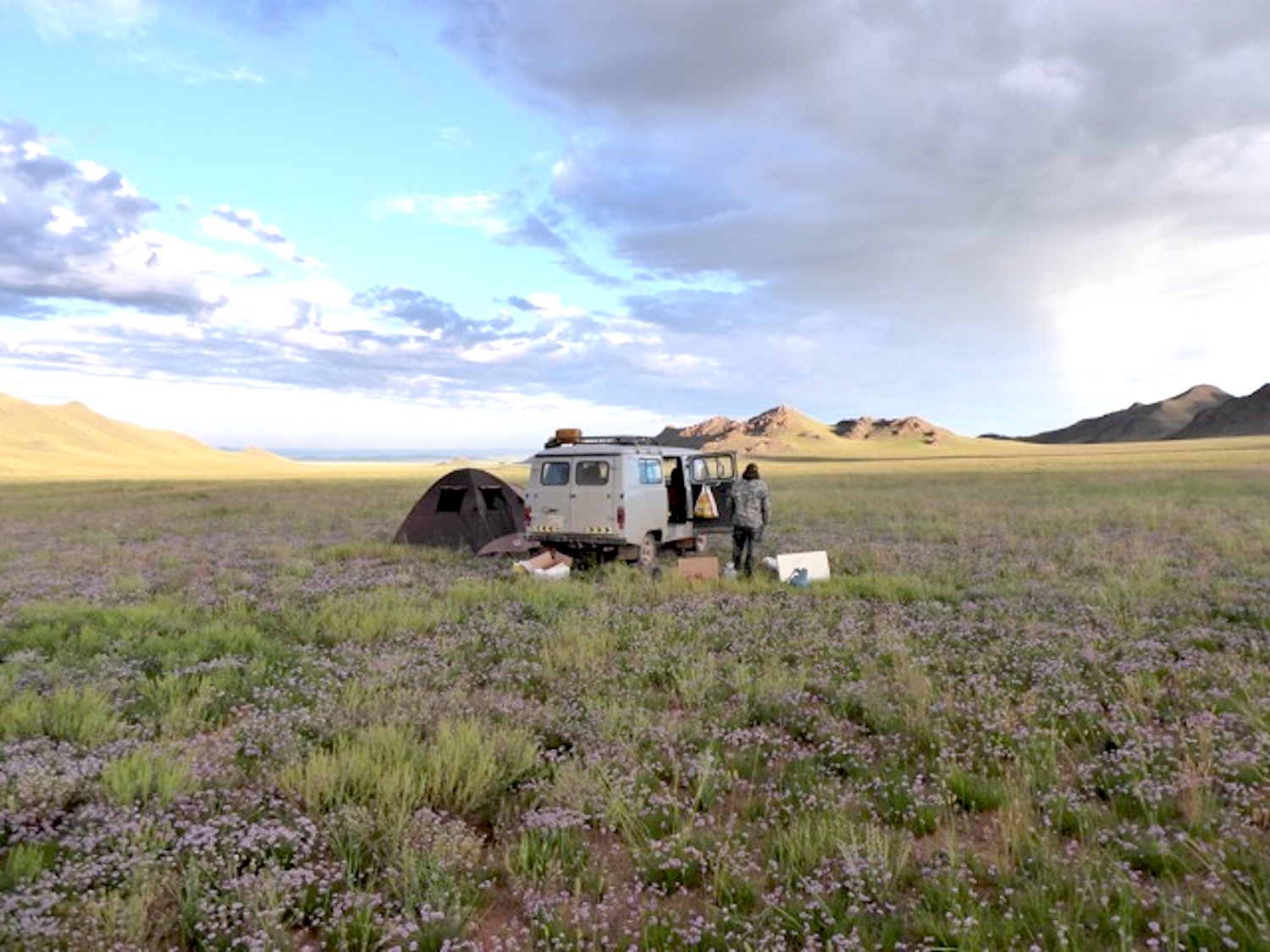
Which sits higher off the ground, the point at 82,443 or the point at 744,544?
the point at 82,443

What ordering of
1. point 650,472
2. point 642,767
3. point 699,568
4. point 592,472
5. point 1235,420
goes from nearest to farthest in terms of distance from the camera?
point 642,767
point 699,568
point 592,472
point 650,472
point 1235,420

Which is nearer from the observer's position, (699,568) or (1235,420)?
(699,568)

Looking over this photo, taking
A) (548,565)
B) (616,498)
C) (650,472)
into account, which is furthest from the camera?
(650,472)

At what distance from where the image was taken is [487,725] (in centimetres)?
614

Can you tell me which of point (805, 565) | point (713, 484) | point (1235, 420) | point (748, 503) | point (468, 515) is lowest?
point (805, 565)

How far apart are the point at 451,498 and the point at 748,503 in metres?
8.35

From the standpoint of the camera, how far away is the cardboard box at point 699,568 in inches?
535

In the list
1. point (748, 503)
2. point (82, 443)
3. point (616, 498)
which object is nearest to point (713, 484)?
point (748, 503)

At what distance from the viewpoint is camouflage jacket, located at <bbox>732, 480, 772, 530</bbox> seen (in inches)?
549

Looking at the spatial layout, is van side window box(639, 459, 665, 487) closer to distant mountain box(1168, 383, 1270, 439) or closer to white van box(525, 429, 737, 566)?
white van box(525, 429, 737, 566)

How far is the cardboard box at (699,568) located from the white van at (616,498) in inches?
53.9

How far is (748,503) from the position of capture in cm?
1398

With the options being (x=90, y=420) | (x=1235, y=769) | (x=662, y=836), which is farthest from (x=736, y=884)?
(x=90, y=420)

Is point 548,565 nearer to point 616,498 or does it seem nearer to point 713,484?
point 616,498
